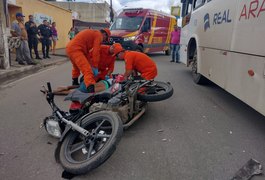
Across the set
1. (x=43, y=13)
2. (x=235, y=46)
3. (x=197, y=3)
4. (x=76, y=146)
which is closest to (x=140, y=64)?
(x=235, y=46)

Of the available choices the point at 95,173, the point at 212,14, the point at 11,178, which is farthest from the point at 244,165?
the point at 212,14

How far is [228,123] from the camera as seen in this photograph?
4.08 meters

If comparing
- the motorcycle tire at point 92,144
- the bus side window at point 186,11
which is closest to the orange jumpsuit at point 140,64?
the motorcycle tire at point 92,144

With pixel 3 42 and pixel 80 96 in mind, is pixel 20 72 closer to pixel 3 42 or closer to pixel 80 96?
pixel 3 42

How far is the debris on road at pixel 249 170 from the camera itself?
2.57 m

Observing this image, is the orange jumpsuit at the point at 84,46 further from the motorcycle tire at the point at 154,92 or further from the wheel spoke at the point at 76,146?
the wheel spoke at the point at 76,146

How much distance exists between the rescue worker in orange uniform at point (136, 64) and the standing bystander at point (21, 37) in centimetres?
630

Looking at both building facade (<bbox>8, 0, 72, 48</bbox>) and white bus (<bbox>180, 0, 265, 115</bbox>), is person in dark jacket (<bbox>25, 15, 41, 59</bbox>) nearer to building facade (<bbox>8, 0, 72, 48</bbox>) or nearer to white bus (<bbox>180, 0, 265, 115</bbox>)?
building facade (<bbox>8, 0, 72, 48</bbox>)

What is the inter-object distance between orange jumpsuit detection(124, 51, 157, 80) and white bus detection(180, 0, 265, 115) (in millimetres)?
1378

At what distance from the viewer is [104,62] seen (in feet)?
16.0

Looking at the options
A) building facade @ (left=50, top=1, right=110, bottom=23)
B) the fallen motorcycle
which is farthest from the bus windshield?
building facade @ (left=50, top=1, right=110, bottom=23)

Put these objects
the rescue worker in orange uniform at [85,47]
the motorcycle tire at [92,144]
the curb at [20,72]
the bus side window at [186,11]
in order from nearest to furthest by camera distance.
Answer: the motorcycle tire at [92,144]
the rescue worker in orange uniform at [85,47]
the curb at [20,72]
the bus side window at [186,11]

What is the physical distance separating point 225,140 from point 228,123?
0.73m

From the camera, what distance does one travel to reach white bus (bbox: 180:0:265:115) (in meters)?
3.25
